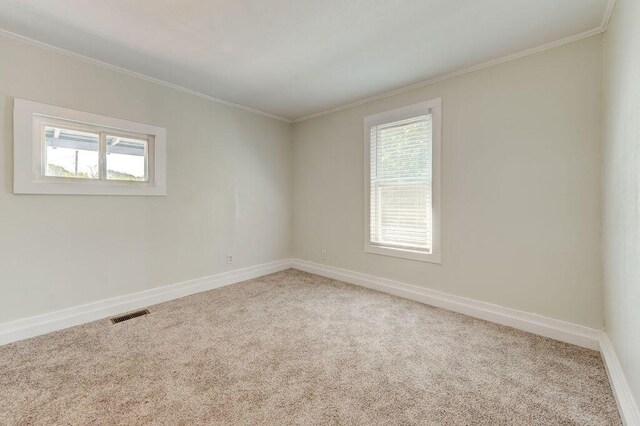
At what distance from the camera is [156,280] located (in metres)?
3.15

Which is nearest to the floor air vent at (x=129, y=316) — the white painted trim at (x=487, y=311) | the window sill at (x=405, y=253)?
the white painted trim at (x=487, y=311)

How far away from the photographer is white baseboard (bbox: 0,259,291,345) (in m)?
2.30

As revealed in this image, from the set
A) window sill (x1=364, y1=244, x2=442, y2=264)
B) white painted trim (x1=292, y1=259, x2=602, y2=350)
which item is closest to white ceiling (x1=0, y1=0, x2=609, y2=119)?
window sill (x1=364, y1=244, x2=442, y2=264)

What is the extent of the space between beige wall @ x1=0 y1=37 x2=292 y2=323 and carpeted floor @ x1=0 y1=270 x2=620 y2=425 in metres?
0.53

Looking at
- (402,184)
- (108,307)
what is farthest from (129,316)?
(402,184)

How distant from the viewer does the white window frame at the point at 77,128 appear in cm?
231

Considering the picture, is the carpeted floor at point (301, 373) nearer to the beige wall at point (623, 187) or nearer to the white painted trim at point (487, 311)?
the white painted trim at point (487, 311)

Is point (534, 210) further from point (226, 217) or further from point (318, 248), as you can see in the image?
point (226, 217)

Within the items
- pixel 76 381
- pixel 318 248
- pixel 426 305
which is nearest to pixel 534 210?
pixel 426 305

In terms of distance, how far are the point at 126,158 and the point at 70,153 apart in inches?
17.8

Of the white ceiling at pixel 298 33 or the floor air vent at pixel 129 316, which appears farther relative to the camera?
the floor air vent at pixel 129 316

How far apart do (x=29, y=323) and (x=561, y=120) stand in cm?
480

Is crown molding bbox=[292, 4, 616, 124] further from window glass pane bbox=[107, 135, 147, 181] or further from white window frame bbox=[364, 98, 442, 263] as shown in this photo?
window glass pane bbox=[107, 135, 147, 181]

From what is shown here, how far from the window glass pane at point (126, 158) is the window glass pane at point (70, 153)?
4.6 inches
